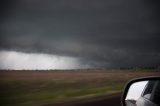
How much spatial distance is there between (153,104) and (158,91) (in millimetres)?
168

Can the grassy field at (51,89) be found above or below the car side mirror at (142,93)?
above

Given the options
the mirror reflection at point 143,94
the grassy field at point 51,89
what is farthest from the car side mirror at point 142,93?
the grassy field at point 51,89

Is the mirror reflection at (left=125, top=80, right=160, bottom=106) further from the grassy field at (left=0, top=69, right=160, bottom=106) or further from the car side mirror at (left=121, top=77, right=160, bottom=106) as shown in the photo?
the grassy field at (left=0, top=69, right=160, bottom=106)

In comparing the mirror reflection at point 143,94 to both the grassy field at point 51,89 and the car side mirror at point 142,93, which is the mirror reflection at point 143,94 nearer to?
the car side mirror at point 142,93

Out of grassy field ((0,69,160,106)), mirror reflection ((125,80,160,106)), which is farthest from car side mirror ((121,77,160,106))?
grassy field ((0,69,160,106))

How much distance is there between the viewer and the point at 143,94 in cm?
454

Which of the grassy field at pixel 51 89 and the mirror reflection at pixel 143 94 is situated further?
the grassy field at pixel 51 89

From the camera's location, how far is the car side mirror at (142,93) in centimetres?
391

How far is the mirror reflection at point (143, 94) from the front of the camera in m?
3.89

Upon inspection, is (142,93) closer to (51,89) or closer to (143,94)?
(143,94)

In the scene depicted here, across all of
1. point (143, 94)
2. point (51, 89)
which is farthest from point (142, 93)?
point (51, 89)

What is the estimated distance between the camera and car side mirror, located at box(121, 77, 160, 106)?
3.91m

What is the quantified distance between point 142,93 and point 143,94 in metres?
0.04

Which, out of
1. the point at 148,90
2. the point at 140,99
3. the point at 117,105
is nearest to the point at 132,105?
the point at 140,99
